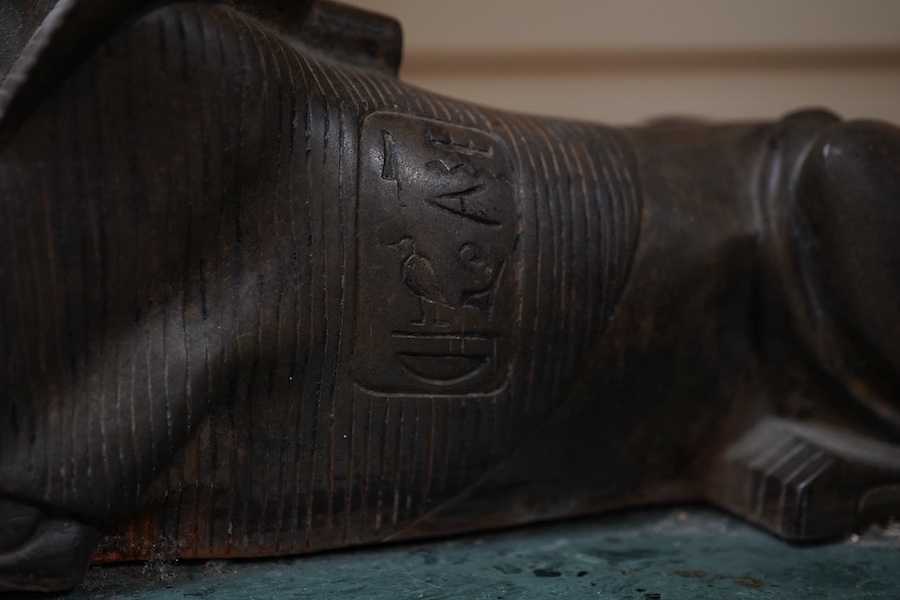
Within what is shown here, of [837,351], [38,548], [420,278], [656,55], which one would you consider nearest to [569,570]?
[420,278]

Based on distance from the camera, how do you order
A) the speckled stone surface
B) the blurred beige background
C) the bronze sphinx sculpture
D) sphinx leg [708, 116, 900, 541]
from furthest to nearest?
the blurred beige background, sphinx leg [708, 116, 900, 541], the speckled stone surface, the bronze sphinx sculpture

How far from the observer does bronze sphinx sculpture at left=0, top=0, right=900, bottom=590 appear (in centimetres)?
139

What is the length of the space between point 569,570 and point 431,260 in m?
0.61

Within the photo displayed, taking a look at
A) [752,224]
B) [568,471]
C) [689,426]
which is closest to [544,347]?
[568,471]

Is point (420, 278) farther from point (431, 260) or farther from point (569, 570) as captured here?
point (569, 570)

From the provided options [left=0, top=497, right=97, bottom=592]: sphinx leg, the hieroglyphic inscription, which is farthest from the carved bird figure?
[left=0, top=497, right=97, bottom=592]: sphinx leg

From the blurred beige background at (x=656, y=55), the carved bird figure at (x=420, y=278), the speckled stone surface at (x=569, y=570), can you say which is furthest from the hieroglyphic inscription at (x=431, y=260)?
the blurred beige background at (x=656, y=55)

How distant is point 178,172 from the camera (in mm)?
1434

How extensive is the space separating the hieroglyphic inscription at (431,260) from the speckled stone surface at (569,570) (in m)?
0.33

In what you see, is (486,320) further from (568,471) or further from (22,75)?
(22,75)

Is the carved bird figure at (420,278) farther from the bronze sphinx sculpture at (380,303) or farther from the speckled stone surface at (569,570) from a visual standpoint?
the speckled stone surface at (569,570)

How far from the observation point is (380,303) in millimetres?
1604

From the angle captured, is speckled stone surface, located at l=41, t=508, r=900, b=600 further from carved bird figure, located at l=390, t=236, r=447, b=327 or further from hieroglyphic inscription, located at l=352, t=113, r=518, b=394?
carved bird figure, located at l=390, t=236, r=447, b=327

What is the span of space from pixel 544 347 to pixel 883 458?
769mm
